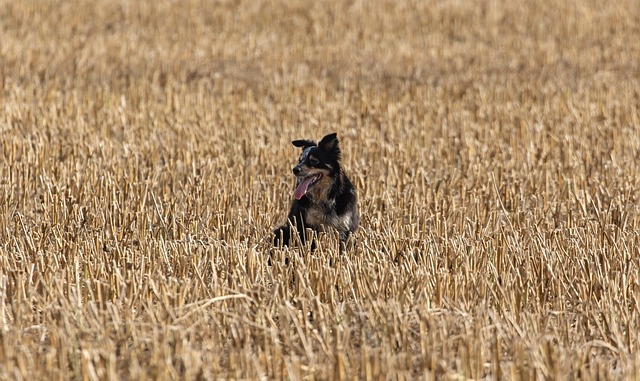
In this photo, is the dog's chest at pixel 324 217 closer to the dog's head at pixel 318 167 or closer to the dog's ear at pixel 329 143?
the dog's head at pixel 318 167

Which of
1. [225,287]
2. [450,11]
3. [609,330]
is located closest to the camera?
[609,330]

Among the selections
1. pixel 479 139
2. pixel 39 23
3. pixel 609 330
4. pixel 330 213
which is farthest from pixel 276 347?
pixel 39 23

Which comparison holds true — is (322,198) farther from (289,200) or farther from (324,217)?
(289,200)

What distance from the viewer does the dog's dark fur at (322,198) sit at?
568 centimetres

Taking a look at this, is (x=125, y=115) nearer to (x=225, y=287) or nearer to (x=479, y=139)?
(x=479, y=139)

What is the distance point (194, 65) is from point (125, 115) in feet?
12.8

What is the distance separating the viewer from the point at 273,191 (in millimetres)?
7121

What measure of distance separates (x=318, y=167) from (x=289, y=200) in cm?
143

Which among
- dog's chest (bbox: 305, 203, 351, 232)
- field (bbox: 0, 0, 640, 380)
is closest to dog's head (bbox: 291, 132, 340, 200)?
dog's chest (bbox: 305, 203, 351, 232)

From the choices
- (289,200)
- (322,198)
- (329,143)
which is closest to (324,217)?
(322,198)

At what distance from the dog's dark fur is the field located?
5.9 inches

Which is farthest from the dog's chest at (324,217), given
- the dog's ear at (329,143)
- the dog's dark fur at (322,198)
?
the dog's ear at (329,143)

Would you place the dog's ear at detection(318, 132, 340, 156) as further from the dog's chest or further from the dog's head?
the dog's chest

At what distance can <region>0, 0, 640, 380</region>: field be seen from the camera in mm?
3949
